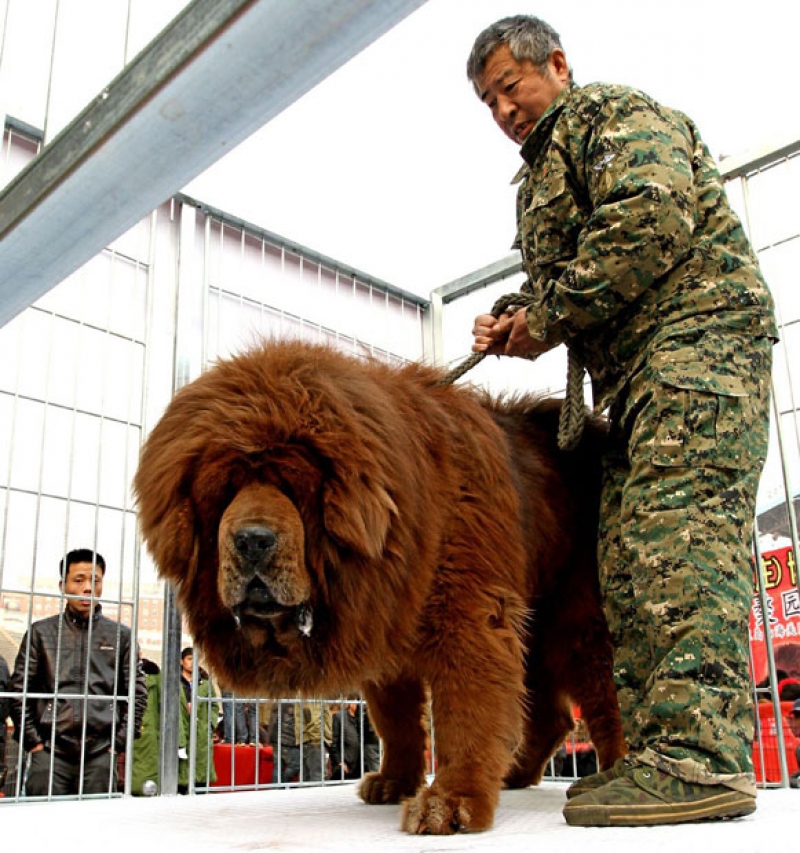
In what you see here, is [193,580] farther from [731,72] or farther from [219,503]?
[731,72]

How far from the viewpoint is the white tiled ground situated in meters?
1.57

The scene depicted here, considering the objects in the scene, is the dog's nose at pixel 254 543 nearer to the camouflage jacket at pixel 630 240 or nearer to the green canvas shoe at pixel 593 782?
the camouflage jacket at pixel 630 240

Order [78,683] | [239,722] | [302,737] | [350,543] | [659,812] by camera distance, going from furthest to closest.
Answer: [302,737] < [239,722] < [78,683] < [350,543] < [659,812]

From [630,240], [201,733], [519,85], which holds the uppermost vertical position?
[519,85]

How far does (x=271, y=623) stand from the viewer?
7.35 feet

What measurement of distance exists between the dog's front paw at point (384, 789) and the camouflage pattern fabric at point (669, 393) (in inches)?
34.0

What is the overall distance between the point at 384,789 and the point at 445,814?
34.5 inches

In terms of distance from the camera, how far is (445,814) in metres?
1.94

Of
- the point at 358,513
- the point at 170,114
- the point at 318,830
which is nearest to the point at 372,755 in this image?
the point at 318,830

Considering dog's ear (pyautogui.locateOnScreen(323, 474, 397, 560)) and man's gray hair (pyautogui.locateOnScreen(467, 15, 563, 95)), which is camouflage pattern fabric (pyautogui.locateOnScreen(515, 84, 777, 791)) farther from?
dog's ear (pyautogui.locateOnScreen(323, 474, 397, 560))

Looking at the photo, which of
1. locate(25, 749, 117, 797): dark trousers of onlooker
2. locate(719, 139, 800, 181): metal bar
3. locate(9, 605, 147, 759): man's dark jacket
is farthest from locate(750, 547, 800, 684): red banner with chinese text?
locate(25, 749, 117, 797): dark trousers of onlooker

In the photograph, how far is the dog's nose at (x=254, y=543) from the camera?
6.52ft

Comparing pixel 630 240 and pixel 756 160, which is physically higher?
pixel 756 160

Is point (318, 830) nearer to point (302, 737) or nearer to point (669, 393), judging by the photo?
point (669, 393)
